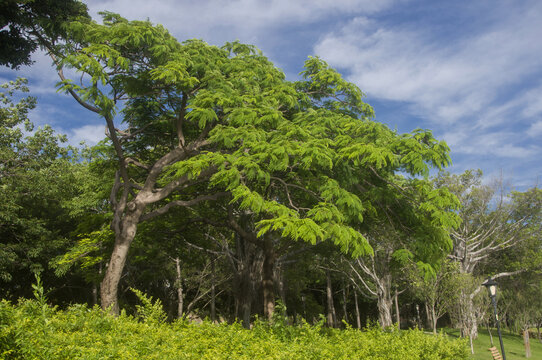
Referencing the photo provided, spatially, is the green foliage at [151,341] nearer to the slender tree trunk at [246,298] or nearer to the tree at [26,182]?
the slender tree trunk at [246,298]

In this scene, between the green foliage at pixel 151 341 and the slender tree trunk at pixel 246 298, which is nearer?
the green foliage at pixel 151 341

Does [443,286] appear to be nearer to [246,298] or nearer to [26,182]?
[246,298]

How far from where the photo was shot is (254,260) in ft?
65.1

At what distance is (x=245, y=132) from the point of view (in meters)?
10.3

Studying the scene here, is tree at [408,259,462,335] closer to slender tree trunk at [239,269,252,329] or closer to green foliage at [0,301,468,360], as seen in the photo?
slender tree trunk at [239,269,252,329]

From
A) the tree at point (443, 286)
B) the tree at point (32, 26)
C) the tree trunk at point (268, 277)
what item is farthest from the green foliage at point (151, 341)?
the tree at point (443, 286)

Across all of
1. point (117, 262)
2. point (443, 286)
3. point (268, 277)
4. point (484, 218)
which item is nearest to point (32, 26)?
point (117, 262)

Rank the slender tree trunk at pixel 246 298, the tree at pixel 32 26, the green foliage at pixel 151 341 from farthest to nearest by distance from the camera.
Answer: the slender tree trunk at pixel 246 298 < the tree at pixel 32 26 < the green foliage at pixel 151 341

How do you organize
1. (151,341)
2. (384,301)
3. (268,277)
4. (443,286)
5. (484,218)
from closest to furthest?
(151,341) < (268,277) < (443,286) < (384,301) < (484,218)

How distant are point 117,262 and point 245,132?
6282mm

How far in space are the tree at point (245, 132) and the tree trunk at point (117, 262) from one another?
3cm

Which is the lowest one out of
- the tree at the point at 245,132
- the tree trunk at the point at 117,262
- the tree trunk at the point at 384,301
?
the tree trunk at the point at 384,301

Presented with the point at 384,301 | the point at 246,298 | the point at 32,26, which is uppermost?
the point at 32,26

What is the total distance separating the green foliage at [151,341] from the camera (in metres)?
3.63
